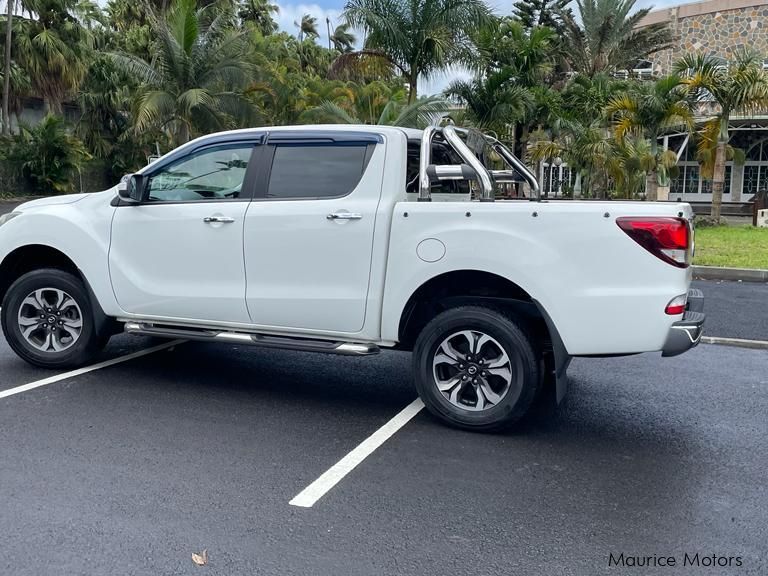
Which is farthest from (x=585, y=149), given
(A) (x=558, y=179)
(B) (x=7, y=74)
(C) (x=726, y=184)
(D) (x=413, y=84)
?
(B) (x=7, y=74)

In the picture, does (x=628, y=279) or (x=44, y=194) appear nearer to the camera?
(x=628, y=279)

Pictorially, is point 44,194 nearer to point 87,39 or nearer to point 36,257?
point 87,39

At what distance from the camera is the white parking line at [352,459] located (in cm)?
393

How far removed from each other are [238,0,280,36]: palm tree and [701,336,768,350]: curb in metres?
50.2

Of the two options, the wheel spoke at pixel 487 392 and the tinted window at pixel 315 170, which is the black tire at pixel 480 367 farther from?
the tinted window at pixel 315 170

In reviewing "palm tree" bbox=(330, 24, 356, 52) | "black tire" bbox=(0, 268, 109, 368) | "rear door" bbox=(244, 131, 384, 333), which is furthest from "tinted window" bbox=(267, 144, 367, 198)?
"palm tree" bbox=(330, 24, 356, 52)

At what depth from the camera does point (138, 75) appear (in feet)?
73.0

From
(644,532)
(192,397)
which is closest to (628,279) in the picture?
(644,532)

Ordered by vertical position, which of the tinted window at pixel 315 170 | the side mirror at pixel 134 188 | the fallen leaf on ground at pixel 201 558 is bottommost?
the fallen leaf on ground at pixel 201 558

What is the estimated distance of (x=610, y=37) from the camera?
111 ft

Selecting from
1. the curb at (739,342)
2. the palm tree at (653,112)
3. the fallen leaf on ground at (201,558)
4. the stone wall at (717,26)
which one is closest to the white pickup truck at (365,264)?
the fallen leaf on ground at (201,558)

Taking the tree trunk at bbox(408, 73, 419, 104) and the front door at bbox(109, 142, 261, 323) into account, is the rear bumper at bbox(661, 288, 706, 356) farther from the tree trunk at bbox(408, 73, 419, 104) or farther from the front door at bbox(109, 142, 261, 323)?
the tree trunk at bbox(408, 73, 419, 104)

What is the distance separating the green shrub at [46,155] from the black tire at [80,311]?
25.4 metres

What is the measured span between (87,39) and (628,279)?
33.8 m
